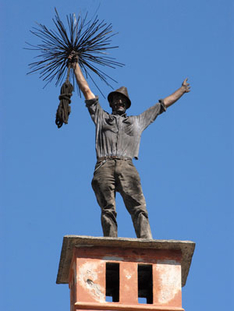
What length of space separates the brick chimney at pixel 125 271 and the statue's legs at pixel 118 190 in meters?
0.57

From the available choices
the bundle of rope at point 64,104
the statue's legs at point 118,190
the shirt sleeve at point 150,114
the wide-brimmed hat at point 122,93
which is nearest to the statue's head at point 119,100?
the wide-brimmed hat at point 122,93

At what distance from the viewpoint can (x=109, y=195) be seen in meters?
22.0

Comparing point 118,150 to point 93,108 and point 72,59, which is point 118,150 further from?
point 72,59

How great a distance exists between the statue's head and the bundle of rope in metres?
0.89

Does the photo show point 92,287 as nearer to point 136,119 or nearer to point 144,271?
point 144,271

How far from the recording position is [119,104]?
23.3 m

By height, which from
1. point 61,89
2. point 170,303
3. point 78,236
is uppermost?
point 61,89

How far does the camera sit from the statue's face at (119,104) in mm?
23219

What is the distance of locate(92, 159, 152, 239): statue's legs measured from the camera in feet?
71.2

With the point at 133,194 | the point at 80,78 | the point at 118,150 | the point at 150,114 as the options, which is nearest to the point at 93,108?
the point at 80,78

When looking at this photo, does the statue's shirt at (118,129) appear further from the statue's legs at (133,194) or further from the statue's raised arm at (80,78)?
the statue's legs at (133,194)

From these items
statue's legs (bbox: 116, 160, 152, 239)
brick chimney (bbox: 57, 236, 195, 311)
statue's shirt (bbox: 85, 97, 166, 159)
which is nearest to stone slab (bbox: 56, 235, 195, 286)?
brick chimney (bbox: 57, 236, 195, 311)

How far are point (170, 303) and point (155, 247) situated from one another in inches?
45.3

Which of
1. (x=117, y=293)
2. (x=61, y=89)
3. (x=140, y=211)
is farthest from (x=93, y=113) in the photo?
(x=117, y=293)
